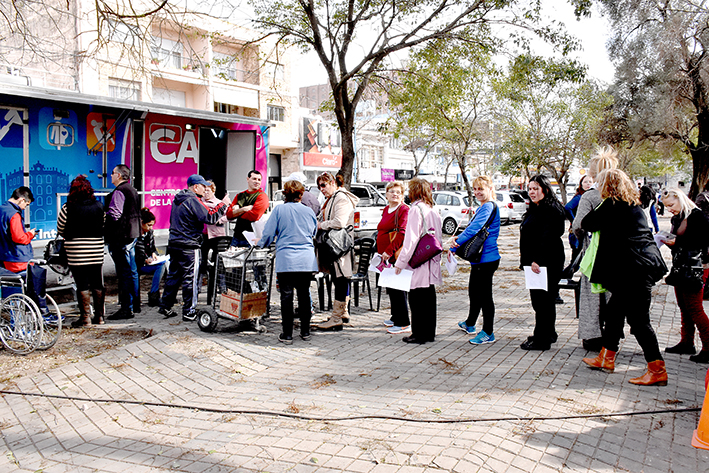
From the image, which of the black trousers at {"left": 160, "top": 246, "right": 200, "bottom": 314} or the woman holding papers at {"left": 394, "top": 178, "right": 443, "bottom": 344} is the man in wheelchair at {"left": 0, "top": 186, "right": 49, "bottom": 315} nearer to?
the black trousers at {"left": 160, "top": 246, "right": 200, "bottom": 314}

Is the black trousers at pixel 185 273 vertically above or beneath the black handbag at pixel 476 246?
beneath

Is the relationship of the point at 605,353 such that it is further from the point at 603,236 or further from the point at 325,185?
the point at 325,185

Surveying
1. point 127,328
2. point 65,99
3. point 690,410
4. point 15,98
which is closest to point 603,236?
point 690,410

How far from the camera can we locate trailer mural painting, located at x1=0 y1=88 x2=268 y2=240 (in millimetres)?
8414

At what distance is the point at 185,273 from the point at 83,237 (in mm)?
1264

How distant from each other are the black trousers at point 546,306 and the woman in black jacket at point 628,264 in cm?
73

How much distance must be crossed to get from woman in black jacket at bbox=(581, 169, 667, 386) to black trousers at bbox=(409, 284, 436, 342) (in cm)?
179

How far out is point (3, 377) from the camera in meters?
5.09

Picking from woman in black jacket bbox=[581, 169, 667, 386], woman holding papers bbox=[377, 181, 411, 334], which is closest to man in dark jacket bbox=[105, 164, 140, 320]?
woman holding papers bbox=[377, 181, 411, 334]

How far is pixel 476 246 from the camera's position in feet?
19.0

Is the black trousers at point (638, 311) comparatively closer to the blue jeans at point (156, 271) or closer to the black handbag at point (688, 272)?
the black handbag at point (688, 272)

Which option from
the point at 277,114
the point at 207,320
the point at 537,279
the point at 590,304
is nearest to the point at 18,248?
the point at 207,320

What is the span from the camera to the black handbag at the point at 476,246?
5797mm

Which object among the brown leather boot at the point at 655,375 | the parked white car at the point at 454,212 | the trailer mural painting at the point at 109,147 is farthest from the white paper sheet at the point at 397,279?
the parked white car at the point at 454,212
